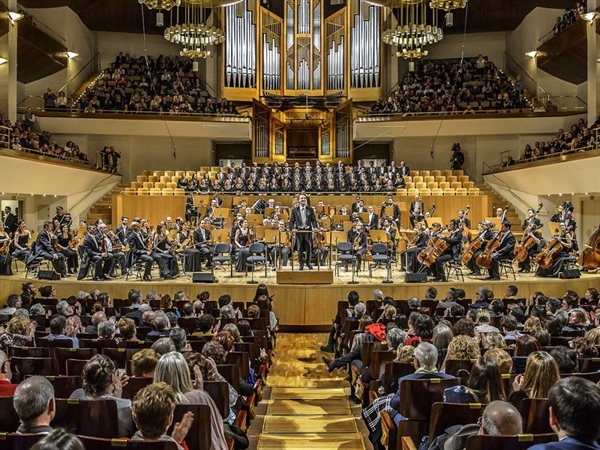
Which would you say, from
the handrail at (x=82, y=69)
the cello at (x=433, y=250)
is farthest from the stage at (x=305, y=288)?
the handrail at (x=82, y=69)

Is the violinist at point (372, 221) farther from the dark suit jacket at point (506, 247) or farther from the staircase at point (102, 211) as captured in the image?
the staircase at point (102, 211)

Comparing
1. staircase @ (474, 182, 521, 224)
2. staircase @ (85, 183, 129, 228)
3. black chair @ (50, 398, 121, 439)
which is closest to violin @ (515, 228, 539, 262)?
staircase @ (474, 182, 521, 224)

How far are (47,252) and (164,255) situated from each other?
75.6 inches

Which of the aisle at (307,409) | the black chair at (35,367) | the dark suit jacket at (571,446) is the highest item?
the dark suit jacket at (571,446)

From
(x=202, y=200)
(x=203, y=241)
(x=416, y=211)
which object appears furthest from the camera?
(x=202, y=200)

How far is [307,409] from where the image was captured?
217 inches

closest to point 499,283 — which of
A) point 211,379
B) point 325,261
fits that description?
point 325,261

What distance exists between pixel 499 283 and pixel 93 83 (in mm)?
15437

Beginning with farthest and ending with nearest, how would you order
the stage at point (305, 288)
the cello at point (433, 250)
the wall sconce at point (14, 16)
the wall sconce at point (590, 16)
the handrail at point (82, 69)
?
1. the handrail at point (82, 69)
2. the wall sconce at point (14, 16)
3. the wall sconce at point (590, 16)
4. the cello at point (433, 250)
5. the stage at point (305, 288)

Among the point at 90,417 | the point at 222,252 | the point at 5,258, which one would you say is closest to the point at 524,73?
the point at 222,252

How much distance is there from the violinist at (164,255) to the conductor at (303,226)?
2.12m

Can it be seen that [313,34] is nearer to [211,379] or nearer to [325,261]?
[325,261]

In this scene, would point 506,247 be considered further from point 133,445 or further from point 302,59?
point 302,59

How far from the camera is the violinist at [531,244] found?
1135cm
